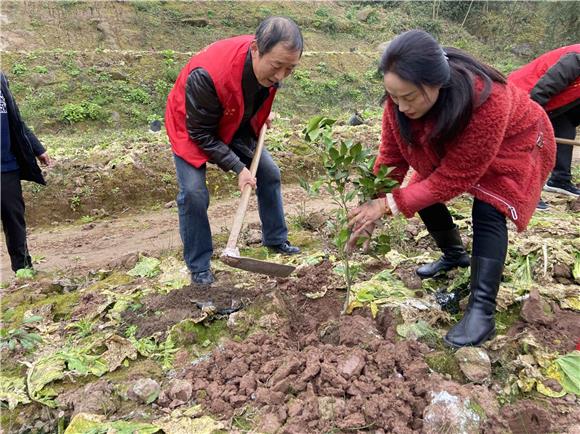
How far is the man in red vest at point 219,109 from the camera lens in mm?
2488

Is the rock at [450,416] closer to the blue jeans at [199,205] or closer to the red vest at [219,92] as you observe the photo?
the blue jeans at [199,205]

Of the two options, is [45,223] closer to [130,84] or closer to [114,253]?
[114,253]

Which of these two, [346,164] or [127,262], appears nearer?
[346,164]

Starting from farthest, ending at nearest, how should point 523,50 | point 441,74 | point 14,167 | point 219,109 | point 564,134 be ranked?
1. point 523,50
2. point 564,134
3. point 14,167
4. point 219,109
5. point 441,74

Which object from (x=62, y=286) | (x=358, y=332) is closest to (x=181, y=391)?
(x=358, y=332)

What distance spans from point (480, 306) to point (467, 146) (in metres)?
0.78

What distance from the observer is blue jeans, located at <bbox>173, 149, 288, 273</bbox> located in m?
2.87

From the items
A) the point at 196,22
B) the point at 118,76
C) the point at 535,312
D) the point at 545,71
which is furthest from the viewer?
the point at 196,22

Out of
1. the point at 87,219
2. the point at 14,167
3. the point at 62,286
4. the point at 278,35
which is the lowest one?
the point at 87,219

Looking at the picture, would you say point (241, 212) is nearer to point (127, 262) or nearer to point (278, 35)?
point (278, 35)

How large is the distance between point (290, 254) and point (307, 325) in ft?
3.46

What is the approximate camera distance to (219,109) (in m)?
2.71

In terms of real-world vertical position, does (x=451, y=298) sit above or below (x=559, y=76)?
below

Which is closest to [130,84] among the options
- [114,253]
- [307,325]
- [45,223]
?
[45,223]
